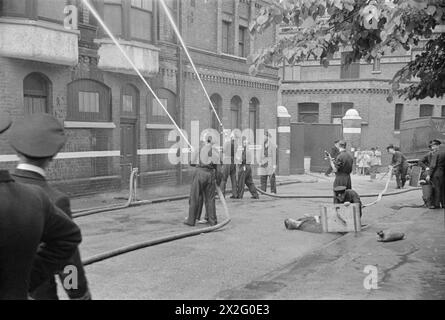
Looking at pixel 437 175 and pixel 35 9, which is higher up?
pixel 35 9

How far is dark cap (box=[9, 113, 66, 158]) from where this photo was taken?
2.71m

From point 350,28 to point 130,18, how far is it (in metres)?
10.4

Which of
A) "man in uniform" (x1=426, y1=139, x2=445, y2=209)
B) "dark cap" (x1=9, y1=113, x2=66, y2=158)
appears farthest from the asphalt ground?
"dark cap" (x1=9, y1=113, x2=66, y2=158)

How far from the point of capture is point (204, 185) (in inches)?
396

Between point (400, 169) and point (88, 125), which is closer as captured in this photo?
point (88, 125)

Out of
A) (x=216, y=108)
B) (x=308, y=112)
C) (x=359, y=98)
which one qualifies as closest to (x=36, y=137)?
(x=216, y=108)

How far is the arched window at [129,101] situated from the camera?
52.6 ft

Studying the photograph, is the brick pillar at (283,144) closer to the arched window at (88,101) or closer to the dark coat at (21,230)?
the arched window at (88,101)

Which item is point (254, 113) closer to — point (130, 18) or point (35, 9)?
point (130, 18)

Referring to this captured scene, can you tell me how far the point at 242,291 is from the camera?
227 inches

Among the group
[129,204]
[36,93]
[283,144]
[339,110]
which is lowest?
[129,204]

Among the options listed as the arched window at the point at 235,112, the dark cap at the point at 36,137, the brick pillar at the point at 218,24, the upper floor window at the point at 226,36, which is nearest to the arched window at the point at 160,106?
the brick pillar at the point at 218,24

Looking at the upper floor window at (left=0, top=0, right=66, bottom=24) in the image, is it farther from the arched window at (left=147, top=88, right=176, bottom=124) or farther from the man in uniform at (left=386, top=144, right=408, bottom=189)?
the man in uniform at (left=386, top=144, right=408, bottom=189)

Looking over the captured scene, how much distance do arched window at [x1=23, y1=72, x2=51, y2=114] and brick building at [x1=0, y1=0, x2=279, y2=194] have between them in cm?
3
